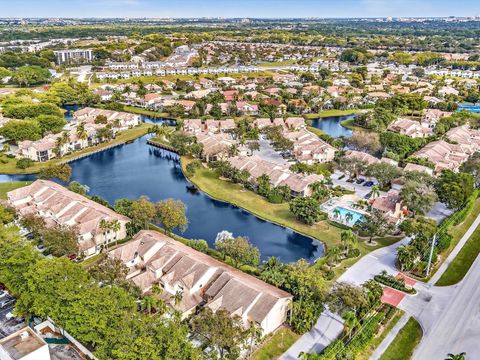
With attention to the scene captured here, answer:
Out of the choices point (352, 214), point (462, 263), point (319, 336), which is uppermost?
point (352, 214)

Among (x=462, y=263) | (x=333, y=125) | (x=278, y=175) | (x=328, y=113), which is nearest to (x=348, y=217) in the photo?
(x=462, y=263)

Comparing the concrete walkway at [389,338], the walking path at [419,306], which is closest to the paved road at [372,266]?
the walking path at [419,306]

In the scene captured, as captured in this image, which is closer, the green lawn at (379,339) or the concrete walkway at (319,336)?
the green lawn at (379,339)

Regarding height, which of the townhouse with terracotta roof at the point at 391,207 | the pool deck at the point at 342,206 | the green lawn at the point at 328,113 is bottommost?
the pool deck at the point at 342,206

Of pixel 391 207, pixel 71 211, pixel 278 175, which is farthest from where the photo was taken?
pixel 278 175

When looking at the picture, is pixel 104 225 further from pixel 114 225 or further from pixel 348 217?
pixel 348 217

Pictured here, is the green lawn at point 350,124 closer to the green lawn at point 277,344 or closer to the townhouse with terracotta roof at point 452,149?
the townhouse with terracotta roof at point 452,149
